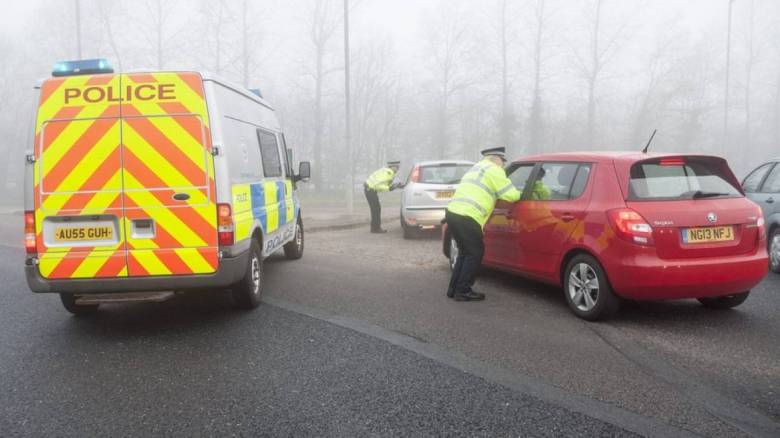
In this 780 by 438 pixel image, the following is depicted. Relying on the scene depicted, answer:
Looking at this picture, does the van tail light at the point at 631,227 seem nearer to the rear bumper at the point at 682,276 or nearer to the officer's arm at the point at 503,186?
the rear bumper at the point at 682,276

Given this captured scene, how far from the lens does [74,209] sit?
4.64 m

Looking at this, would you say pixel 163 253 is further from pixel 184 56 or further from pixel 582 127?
pixel 582 127

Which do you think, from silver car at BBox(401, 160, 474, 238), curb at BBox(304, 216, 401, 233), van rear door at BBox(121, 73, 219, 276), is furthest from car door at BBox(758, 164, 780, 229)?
curb at BBox(304, 216, 401, 233)

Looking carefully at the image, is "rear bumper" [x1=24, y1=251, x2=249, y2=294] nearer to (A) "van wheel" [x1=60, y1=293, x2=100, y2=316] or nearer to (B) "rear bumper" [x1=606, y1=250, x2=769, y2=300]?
(A) "van wheel" [x1=60, y1=293, x2=100, y2=316]

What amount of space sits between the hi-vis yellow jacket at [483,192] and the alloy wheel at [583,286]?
98 centimetres

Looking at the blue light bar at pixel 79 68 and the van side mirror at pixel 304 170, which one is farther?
the van side mirror at pixel 304 170

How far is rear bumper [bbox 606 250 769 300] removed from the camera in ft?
14.9

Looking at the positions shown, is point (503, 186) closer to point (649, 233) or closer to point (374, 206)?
point (649, 233)

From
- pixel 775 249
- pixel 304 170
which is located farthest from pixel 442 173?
pixel 775 249

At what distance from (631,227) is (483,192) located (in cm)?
158

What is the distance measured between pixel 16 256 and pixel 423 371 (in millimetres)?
8950

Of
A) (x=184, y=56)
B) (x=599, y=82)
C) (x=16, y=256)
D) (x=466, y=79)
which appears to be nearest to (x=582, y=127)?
(x=599, y=82)

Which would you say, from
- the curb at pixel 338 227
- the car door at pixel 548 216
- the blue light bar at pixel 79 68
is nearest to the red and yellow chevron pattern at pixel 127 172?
the blue light bar at pixel 79 68

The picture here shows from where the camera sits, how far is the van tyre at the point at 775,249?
7152mm
